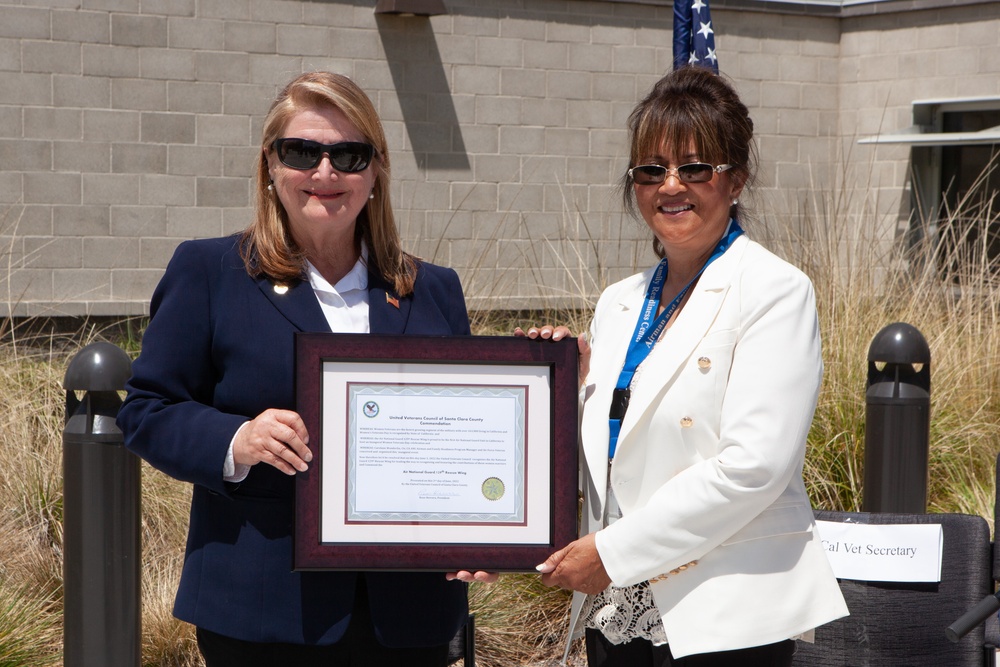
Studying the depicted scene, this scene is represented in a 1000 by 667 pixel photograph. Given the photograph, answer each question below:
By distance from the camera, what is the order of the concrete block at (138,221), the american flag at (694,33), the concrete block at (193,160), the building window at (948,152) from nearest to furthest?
the american flag at (694,33), the concrete block at (138,221), the concrete block at (193,160), the building window at (948,152)

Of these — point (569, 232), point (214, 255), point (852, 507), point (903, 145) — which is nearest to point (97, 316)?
point (569, 232)

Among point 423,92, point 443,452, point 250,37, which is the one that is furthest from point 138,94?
point 443,452

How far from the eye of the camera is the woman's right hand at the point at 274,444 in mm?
2129

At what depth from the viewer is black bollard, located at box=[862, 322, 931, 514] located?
13.0 feet

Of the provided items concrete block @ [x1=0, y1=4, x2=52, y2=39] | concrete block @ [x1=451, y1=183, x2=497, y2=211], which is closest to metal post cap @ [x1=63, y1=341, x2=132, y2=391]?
concrete block @ [x1=0, y1=4, x2=52, y2=39]

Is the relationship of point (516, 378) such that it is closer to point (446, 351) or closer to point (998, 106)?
point (446, 351)

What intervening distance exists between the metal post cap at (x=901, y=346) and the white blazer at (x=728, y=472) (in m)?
1.79

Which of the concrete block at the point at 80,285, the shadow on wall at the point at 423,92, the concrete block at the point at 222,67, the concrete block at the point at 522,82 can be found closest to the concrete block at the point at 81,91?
the concrete block at the point at 222,67

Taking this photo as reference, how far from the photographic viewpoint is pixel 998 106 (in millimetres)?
10891

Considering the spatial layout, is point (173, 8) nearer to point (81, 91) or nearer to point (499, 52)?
point (81, 91)

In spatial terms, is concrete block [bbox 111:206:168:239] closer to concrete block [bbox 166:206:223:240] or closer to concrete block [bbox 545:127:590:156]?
concrete block [bbox 166:206:223:240]

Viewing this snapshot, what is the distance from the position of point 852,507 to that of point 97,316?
6319 mm

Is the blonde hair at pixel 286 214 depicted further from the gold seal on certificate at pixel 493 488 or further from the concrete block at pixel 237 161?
the concrete block at pixel 237 161

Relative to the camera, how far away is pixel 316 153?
2.34 metres
